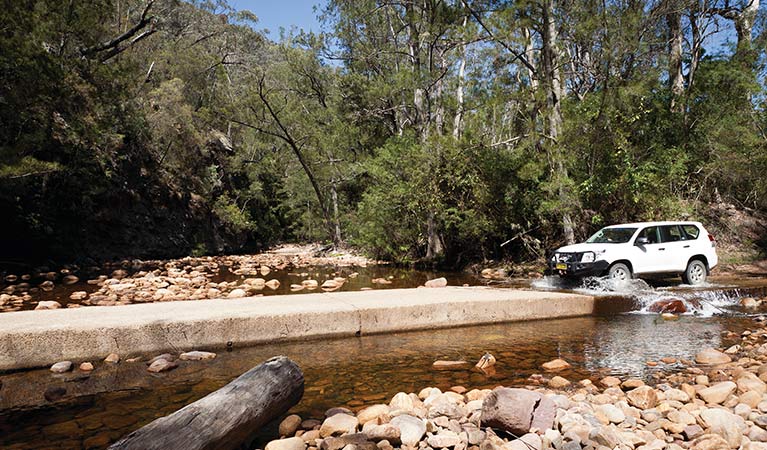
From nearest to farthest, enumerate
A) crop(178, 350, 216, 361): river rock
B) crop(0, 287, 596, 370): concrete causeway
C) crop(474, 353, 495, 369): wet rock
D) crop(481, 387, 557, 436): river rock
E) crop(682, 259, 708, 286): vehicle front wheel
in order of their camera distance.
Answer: crop(481, 387, 557, 436): river rock, crop(0, 287, 596, 370): concrete causeway, crop(474, 353, 495, 369): wet rock, crop(178, 350, 216, 361): river rock, crop(682, 259, 708, 286): vehicle front wheel

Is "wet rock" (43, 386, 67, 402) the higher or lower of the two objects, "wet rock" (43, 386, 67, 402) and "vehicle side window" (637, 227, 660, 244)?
the lower

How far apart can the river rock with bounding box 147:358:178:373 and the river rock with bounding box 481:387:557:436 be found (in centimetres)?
386

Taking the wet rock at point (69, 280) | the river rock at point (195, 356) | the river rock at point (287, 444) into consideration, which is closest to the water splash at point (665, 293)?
the river rock at point (195, 356)

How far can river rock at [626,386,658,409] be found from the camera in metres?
4.35

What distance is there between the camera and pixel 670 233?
1159 cm

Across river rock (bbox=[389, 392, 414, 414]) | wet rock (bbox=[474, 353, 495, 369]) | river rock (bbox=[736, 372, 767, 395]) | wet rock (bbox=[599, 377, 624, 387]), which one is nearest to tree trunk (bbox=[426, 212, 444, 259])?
wet rock (bbox=[474, 353, 495, 369])

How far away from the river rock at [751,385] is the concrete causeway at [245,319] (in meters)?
3.97

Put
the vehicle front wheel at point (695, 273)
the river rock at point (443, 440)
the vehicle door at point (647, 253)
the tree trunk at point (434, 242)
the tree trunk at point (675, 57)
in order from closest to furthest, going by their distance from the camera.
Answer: the river rock at point (443, 440), the vehicle door at point (647, 253), the vehicle front wheel at point (695, 273), the tree trunk at point (434, 242), the tree trunk at point (675, 57)

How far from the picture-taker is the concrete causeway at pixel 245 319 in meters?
5.70

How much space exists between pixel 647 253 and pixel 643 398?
7853mm

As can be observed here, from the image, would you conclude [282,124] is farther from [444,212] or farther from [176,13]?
[176,13]

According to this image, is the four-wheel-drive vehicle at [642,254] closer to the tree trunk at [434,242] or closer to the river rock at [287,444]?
the tree trunk at [434,242]

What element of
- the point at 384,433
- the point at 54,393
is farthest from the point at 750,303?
the point at 54,393

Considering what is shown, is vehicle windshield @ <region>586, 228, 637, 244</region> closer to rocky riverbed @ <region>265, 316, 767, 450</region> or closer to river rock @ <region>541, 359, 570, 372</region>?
river rock @ <region>541, 359, 570, 372</region>
